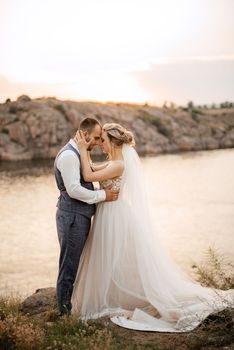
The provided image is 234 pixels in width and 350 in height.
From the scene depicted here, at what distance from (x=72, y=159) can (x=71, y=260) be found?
109 centimetres

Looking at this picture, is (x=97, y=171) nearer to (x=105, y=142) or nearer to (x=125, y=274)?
(x=105, y=142)

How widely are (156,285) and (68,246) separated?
40.8 inches

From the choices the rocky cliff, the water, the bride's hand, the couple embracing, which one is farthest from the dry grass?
the rocky cliff

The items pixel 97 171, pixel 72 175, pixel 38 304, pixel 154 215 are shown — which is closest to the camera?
pixel 72 175

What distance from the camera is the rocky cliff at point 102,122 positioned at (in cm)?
5096

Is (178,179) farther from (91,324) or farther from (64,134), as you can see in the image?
(91,324)

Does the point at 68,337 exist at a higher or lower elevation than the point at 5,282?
higher

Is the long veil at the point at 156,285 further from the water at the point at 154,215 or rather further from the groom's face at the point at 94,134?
the water at the point at 154,215

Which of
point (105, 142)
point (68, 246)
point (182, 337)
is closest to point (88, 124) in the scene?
point (105, 142)

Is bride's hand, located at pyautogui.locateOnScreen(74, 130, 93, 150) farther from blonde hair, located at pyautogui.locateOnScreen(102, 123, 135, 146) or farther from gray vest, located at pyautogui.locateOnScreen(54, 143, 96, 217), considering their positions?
blonde hair, located at pyautogui.locateOnScreen(102, 123, 135, 146)

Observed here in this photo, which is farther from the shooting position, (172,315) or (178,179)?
(178,179)

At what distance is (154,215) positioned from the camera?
2130 centimetres

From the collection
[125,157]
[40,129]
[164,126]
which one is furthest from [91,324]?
[164,126]

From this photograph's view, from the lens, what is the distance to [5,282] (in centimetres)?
1218
